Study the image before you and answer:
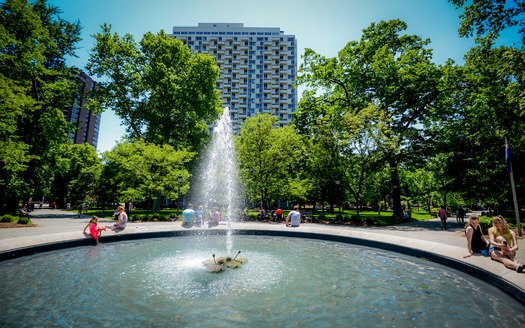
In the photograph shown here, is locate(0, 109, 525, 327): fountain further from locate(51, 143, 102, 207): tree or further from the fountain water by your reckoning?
locate(51, 143, 102, 207): tree

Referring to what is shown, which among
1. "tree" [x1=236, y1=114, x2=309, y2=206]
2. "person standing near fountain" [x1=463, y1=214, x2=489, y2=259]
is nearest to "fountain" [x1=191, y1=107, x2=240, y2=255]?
"tree" [x1=236, y1=114, x2=309, y2=206]

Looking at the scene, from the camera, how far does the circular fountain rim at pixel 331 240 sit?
19.5 ft

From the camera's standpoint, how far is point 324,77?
27.7 metres

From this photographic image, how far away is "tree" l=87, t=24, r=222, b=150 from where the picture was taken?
2984cm

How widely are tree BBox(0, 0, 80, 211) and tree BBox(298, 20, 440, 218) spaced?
2703 centimetres

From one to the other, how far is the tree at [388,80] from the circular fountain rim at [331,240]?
40.1 feet

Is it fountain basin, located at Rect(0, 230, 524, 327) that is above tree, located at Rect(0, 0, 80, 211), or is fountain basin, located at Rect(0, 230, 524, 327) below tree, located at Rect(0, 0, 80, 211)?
below

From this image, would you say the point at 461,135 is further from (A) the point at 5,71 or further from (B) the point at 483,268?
(A) the point at 5,71

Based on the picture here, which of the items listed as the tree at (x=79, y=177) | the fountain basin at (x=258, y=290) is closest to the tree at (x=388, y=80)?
the fountain basin at (x=258, y=290)

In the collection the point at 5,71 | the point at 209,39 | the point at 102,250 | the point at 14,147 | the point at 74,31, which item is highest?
the point at 209,39

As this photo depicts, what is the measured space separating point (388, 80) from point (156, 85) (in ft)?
89.2

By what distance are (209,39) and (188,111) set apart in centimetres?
6268

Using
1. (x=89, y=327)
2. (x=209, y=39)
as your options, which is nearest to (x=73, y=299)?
(x=89, y=327)

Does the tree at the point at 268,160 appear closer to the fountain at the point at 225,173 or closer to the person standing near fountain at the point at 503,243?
the fountain at the point at 225,173
